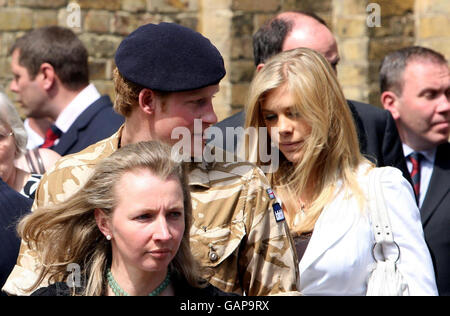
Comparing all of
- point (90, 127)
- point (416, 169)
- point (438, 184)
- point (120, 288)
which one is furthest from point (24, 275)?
point (416, 169)

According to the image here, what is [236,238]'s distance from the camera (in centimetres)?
280

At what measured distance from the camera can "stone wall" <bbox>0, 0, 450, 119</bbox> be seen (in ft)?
26.6

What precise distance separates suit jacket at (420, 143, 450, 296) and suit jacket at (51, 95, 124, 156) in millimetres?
1806

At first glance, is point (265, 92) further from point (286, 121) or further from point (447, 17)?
point (447, 17)

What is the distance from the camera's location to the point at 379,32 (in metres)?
8.16

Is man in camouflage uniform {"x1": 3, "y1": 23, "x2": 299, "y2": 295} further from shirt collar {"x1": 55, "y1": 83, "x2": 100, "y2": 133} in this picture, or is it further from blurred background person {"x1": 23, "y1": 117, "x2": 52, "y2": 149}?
blurred background person {"x1": 23, "y1": 117, "x2": 52, "y2": 149}

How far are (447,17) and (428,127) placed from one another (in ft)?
9.44

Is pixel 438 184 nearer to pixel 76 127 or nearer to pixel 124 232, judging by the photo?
pixel 76 127

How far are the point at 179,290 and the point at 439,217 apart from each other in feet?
7.38

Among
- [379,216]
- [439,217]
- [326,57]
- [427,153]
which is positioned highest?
[326,57]

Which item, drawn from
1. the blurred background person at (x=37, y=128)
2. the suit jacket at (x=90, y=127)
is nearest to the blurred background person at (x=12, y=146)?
the suit jacket at (x=90, y=127)

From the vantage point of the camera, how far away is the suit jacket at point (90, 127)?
16.9 ft

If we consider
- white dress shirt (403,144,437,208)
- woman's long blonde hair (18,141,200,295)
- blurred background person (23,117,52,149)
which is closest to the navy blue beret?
woman's long blonde hair (18,141,200,295)

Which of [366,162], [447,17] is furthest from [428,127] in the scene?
[447,17]
